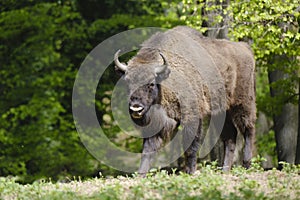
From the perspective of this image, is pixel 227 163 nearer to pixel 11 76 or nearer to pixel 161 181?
pixel 161 181

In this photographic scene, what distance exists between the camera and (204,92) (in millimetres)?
11992

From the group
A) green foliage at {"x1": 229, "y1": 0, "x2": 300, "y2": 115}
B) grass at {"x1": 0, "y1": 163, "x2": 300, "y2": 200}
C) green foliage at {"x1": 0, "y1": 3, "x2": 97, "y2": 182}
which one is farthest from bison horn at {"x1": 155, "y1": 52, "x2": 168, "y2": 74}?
green foliage at {"x1": 0, "y1": 3, "x2": 97, "y2": 182}

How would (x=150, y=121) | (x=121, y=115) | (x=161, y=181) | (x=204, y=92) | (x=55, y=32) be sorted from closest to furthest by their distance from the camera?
(x=161, y=181)
(x=150, y=121)
(x=204, y=92)
(x=121, y=115)
(x=55, y=32)

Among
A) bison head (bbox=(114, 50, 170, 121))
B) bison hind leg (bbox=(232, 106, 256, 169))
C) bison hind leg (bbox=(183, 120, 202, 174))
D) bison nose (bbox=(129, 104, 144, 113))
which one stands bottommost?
bison hind leg (bbox=(183, 120, 202, 174))

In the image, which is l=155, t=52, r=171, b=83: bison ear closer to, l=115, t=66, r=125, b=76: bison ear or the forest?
l=115, t=66, r=125, b=76: bison ear

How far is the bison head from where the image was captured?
10.3 meters

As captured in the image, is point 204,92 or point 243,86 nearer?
point 204,92

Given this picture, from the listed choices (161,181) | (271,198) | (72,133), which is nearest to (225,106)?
(161,181)

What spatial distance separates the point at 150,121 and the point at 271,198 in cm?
388

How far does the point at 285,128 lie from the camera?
18938 mm

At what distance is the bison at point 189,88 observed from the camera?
10.8 meters

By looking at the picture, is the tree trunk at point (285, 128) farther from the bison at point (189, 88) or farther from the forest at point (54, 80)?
the bison at point (189, 88)

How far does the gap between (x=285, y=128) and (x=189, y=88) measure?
26.9 feet

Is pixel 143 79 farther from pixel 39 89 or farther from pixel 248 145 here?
pixel 39 89
